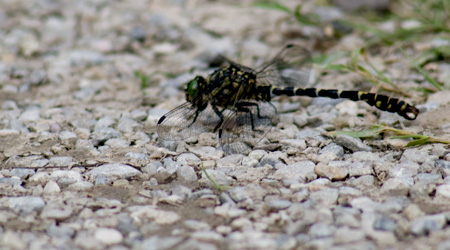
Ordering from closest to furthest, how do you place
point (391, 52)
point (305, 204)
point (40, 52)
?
point (305, 204) < point (391, 52) < point (40, 52)

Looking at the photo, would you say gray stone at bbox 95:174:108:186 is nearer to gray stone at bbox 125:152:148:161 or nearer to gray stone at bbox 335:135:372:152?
gray stone at bbox 125:152:148:161

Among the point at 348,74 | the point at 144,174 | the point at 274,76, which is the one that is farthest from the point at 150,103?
the point at 348,74

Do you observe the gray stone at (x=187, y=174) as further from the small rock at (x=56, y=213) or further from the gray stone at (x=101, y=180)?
the small rock at (x=56, y=213)

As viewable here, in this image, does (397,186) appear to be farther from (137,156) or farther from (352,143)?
(137,156)

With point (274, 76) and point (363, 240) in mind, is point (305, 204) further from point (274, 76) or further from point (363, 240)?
point (274, 76)

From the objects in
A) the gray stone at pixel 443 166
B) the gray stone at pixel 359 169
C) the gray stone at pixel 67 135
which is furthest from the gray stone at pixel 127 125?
the gray stone at pixel 443 166

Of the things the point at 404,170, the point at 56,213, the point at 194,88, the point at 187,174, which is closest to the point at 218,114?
the point at 194,88

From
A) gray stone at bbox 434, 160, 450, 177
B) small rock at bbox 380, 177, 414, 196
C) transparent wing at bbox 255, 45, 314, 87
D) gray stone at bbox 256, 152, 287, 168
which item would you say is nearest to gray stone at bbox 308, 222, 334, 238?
small rock at bbox 380, 177, 414, 196
